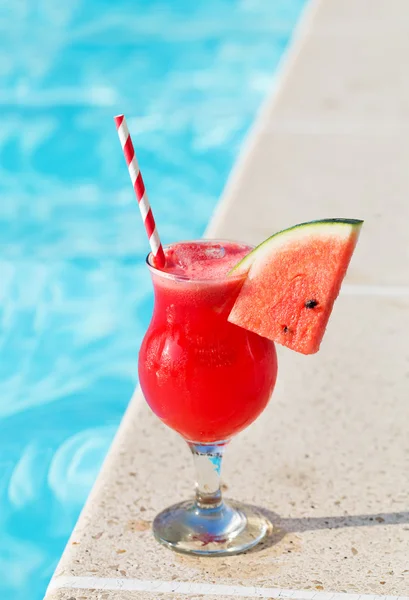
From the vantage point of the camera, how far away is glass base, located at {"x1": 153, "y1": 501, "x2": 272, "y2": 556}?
228 centimetres

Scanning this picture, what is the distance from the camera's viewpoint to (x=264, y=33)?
861cm

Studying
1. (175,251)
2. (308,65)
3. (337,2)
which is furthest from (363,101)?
(175,251)

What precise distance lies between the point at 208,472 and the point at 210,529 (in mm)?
130

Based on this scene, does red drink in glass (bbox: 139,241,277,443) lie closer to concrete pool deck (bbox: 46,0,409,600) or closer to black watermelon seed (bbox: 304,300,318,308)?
black watermelon seed (bbox: 304,300,318,308)

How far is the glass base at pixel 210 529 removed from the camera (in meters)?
2.28

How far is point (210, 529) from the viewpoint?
2.33m

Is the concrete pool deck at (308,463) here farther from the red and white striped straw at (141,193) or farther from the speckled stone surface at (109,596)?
the red and white striped straw at (141,193)

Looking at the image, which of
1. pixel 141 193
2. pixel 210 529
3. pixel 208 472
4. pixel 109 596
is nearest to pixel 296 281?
pixel 141 193

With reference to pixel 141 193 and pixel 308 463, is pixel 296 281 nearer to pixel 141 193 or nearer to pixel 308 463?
pixel 141 193

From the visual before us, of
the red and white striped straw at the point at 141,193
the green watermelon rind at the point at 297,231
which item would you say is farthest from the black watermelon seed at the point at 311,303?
the red and white striped straw at the point at 141,193

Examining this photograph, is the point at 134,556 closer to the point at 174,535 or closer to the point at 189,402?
the point at 174,535

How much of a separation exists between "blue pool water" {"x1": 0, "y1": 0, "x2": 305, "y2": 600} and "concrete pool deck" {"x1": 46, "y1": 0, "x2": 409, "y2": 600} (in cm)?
48

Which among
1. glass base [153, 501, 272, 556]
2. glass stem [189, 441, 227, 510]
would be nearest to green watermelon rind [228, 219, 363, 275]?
glass stem [189, 441, 227, 510]

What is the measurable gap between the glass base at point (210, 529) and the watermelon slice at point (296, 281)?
Answer: 452mm
